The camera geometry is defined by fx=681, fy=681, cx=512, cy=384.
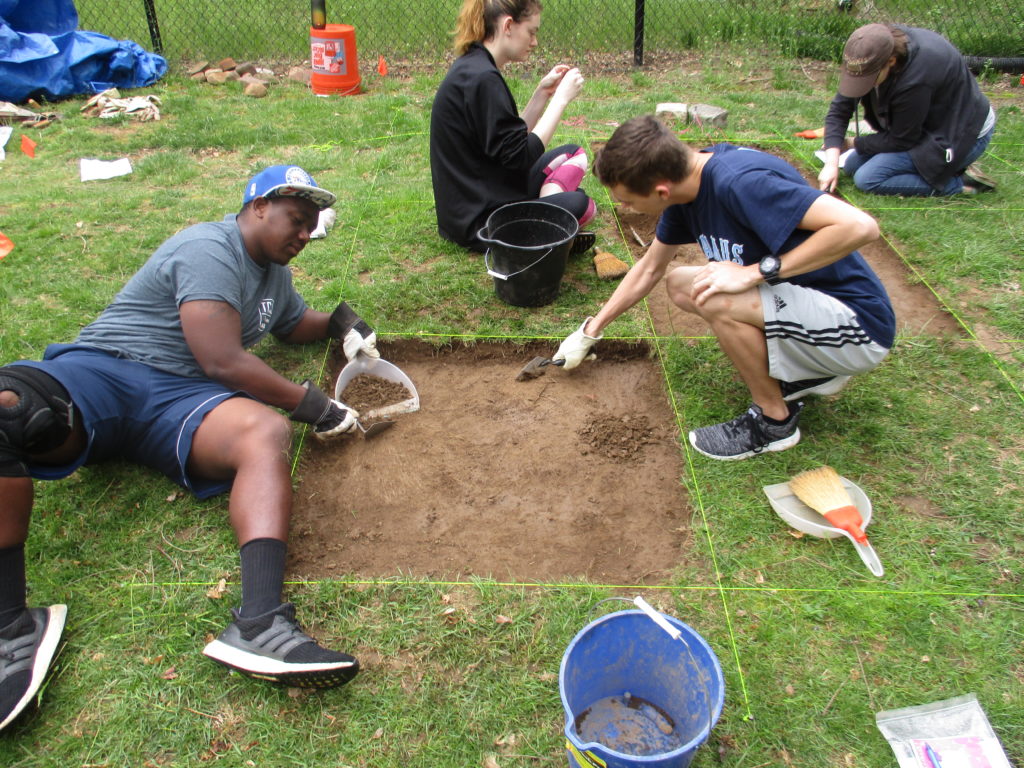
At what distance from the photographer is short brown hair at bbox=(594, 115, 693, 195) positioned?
7.38 ft

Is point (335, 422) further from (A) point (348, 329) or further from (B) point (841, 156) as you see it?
(B) point (841, 156)

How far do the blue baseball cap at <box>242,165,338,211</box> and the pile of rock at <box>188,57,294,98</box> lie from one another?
4.96 metres

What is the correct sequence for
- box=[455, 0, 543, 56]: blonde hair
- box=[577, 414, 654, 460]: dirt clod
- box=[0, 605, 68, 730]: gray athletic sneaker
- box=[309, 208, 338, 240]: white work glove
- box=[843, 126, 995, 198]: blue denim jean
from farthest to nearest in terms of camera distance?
box=[843, 126, 995, 198]: blue denim jean, box=[309, 208, 338, 240]: white work glove, box=[455, 0, 543, 56]: blonde hair, box=[577, 414, 654, 460]: dirt clod, box=[0, 605, 68, 730]: gray athletic sneaker

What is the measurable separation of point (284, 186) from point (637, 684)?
6.48 feet

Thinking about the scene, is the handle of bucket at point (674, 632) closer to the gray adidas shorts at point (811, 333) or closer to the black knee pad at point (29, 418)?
the gray adidas shorts at point (811, 333)

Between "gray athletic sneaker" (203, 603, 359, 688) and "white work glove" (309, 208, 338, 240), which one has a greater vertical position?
"white work glove" (309, 208, 338, 240)

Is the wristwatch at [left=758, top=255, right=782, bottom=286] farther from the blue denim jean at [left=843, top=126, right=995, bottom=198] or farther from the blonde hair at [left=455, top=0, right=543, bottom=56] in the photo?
the blue denim jean at [left=843, top=126, right=995, bottom=198]

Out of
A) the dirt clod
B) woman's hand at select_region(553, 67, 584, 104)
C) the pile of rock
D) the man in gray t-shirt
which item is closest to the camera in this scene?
the man in gray t-shirt

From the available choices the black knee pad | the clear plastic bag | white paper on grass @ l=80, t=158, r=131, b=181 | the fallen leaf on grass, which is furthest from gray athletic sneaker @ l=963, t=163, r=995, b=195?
white paper on grass @ l=80, t=158, r=131, b=181

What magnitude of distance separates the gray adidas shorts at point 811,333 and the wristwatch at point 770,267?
14 centimetres

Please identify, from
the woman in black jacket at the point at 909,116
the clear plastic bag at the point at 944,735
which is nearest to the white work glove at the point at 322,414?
the clear plastic bag at the point at 944,735

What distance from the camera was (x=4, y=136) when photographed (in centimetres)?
557

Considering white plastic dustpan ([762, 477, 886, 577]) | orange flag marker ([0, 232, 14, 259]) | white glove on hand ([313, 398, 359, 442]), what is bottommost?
white plastic dustpan ([762, 477, 886, 577])

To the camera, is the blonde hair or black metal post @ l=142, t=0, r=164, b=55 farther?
black metal post @ l=142, t=0, r=164, b=55
